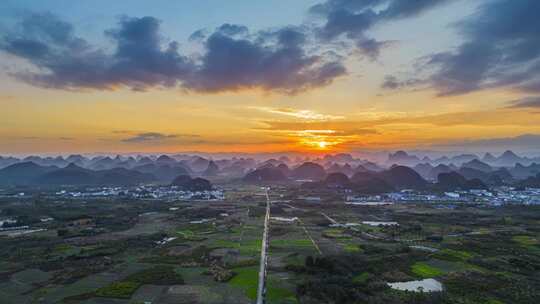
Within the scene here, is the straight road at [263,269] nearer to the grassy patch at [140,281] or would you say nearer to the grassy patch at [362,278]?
the grassy patch at [140,281]

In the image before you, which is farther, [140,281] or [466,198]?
[466,198]

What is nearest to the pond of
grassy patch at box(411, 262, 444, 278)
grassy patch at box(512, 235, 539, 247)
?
grassy patch at box(411, 262, 444, 278)

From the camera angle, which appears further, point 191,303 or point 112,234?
point 112,234

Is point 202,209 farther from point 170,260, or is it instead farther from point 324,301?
point 324,301

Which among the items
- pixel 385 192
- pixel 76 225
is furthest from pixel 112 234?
pixel 385 192

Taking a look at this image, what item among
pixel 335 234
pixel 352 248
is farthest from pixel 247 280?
pixel 335 234

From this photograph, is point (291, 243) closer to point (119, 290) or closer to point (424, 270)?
point (424, 270)

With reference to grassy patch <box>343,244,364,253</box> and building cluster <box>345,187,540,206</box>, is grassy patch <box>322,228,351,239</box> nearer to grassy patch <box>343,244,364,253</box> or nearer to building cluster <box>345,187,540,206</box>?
grassy patch <box>343,244,364,253</box>

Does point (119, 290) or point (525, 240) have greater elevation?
point (525, 240)
